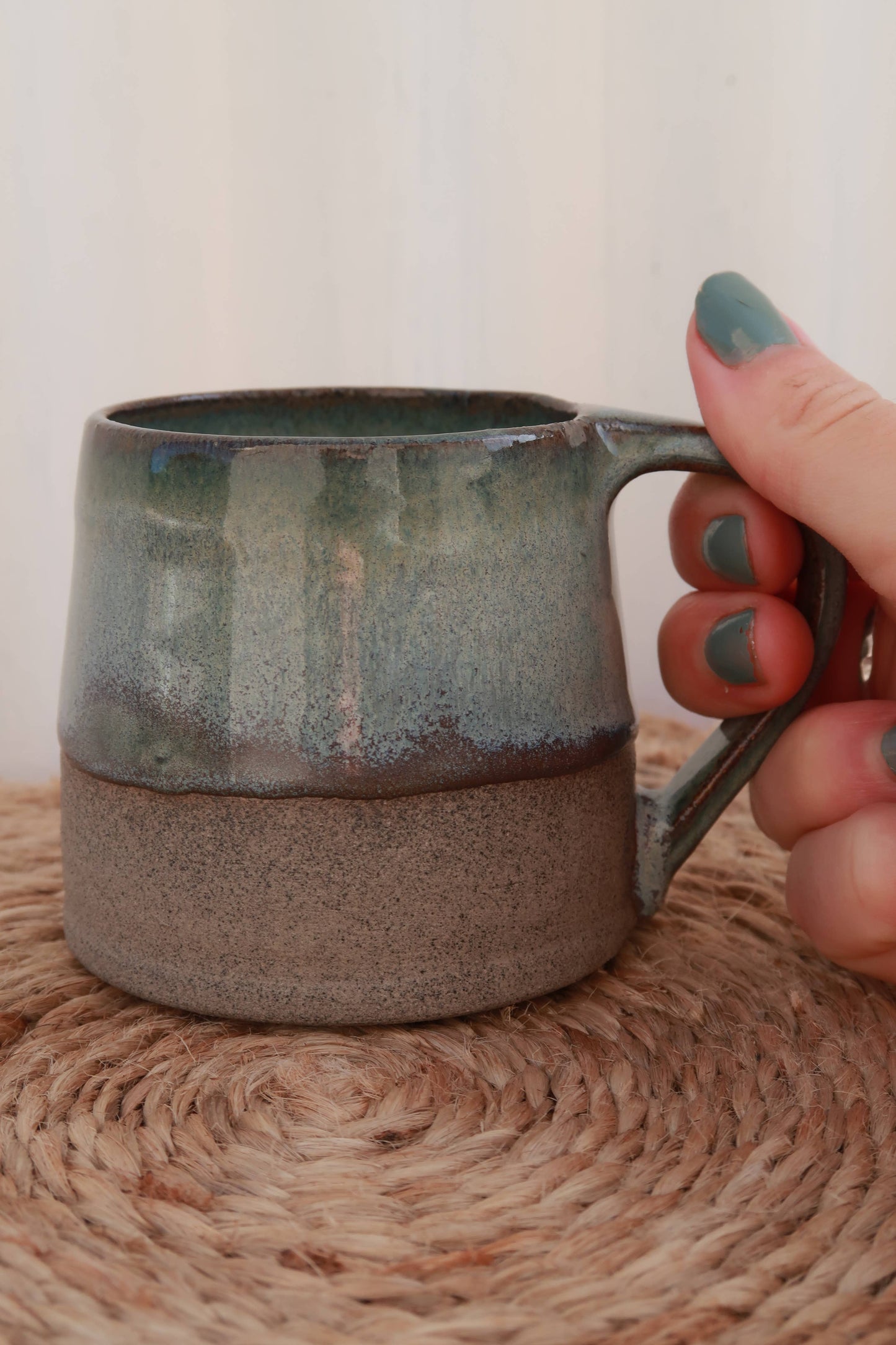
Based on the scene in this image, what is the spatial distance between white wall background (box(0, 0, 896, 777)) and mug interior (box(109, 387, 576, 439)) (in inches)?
15.2

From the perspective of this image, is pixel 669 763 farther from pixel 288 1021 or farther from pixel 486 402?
pixel 288 1021

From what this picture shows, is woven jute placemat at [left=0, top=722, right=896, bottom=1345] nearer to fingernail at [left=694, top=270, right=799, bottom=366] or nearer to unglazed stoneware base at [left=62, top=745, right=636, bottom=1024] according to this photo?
unglazed stoneware base at [left=62, top=745, right=636, bottom=1024]

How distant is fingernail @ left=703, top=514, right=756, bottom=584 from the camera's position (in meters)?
0.64

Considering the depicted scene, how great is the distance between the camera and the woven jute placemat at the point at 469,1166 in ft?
1.42

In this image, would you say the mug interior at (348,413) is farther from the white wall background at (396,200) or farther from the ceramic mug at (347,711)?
the white wall background at (396,200)

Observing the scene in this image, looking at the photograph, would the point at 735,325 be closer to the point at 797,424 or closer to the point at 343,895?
the point at 797,424

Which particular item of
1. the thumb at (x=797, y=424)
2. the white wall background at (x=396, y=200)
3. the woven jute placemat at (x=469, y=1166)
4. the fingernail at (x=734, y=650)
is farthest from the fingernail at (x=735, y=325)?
the white wall background at (x=396, y=200)

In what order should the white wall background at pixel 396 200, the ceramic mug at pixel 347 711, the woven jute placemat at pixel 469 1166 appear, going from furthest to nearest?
the white wall background at pixel 396 200
the ceramic mug at pixel 347 711
the woven jute placemat at pixel 469 1166

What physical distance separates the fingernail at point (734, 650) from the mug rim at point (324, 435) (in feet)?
0.40

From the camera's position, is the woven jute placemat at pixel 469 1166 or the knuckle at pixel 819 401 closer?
the woven jute placemat at pixel 469 1166

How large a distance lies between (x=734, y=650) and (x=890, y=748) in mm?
88

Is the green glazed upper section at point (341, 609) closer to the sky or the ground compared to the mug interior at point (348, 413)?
closer to the ground

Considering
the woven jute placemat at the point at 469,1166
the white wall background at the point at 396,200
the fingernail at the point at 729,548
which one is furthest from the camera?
the white wall background at the point at 396,200

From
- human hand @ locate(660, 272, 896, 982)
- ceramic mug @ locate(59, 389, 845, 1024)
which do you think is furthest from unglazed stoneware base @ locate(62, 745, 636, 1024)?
human hand @ locate(660, 272, 896, 982)
